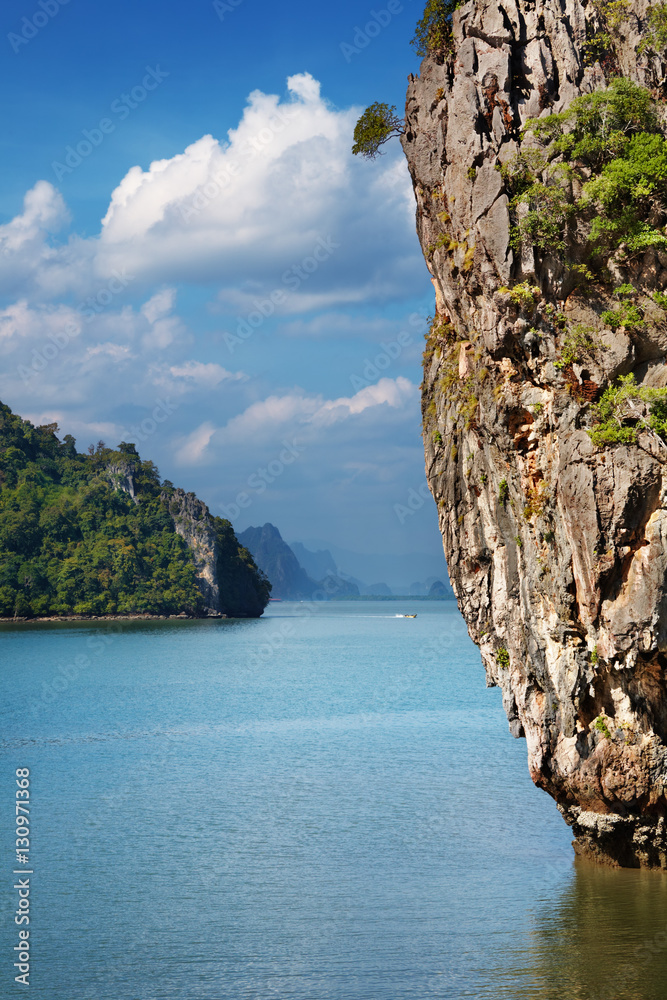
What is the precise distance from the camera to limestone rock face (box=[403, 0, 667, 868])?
13.0 m

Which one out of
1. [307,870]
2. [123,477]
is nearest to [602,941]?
[307,870]

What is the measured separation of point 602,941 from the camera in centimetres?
1257

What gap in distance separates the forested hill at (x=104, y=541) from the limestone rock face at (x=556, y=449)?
96607 mm

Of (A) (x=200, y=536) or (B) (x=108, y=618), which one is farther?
(A) (x=200, y=536)

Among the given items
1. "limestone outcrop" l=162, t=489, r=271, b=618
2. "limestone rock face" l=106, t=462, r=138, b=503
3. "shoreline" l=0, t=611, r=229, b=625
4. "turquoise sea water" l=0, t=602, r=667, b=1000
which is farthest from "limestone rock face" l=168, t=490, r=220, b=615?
"turquoise sea water" l=0, t=602, r=667, b=1000

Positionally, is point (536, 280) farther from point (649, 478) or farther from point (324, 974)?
point (324, 974)

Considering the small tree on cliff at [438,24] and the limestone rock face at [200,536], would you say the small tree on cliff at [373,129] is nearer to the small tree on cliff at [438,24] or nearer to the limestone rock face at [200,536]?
the small tree on cliff at [438,24]

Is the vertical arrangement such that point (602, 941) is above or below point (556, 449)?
below

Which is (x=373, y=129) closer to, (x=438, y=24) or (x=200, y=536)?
(x=438, y=24)

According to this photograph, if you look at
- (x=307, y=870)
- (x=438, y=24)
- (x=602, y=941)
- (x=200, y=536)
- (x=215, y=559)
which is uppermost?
(x=438, y=24)

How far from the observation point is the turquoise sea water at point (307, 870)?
38.8 feet

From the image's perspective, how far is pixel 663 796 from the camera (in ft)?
44.4

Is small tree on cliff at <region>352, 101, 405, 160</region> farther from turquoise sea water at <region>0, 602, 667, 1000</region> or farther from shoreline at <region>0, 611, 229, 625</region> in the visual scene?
shoreline at <region>0, 611, 229, 625</region>

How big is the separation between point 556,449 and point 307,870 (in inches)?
366
